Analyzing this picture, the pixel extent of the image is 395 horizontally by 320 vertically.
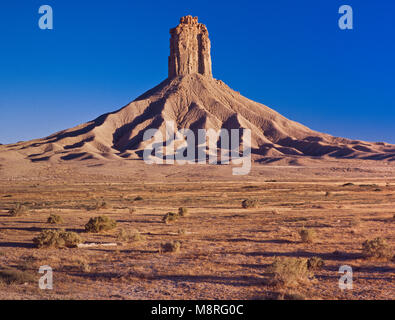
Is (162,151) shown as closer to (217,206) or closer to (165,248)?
(217,206)

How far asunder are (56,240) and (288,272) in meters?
9.38

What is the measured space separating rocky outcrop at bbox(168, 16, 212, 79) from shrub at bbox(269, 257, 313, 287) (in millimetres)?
158700

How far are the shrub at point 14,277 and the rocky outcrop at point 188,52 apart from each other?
159 m

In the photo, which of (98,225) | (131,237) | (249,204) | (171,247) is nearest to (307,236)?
(171,247)

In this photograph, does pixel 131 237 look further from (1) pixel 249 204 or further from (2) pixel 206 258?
(1) pixel 249 204

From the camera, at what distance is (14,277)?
10.6m

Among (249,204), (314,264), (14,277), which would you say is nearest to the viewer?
(14,277)

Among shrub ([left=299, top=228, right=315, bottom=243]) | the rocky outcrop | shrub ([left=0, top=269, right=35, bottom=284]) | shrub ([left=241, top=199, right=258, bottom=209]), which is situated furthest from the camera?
the rocky outcrop

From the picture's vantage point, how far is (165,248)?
587 inches

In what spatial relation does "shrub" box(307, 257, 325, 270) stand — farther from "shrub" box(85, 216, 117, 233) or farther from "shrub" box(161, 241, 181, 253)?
"shrub" box(85, 216, 117, 233)

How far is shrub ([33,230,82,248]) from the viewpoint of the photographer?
15508mm

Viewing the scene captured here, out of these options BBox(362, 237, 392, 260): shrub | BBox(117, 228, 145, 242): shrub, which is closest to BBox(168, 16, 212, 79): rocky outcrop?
BBox(117, 228, 145, 242): shrub

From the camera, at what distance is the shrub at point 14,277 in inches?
415
